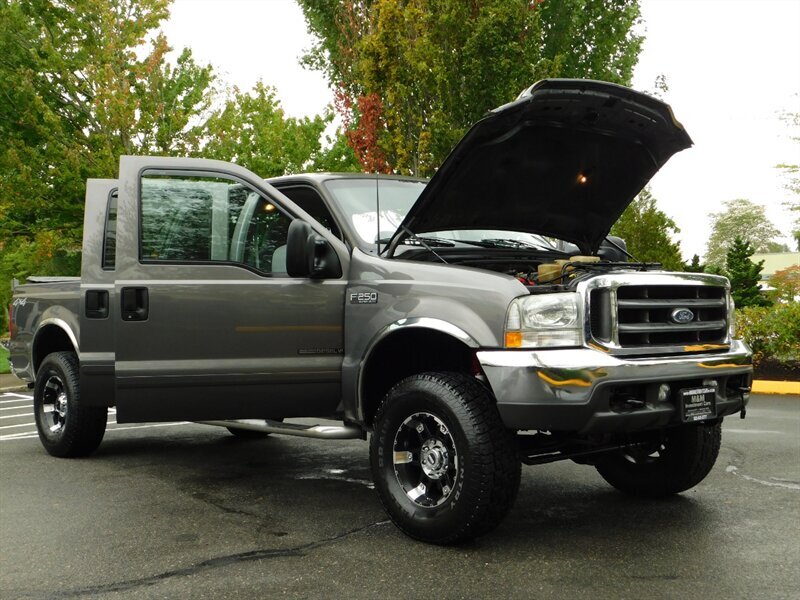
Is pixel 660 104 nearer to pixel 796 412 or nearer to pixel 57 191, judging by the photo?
pixel 796 412

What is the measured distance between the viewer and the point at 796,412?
968 cm

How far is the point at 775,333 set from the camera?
13.0 m

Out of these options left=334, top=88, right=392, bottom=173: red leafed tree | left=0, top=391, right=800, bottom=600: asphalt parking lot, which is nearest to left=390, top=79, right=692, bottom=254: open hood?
left=0, top=391, right=800, bottom=600: asphalt parking lot

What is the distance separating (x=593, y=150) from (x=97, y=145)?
1602cm

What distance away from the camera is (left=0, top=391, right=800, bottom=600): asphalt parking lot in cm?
387

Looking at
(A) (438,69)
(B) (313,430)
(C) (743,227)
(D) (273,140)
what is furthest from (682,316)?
(C) (743,227)

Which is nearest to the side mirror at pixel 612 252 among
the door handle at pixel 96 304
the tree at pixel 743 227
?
the door handle at pixel 96 304

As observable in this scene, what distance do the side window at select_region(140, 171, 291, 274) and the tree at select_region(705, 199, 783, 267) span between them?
9466 centimetres

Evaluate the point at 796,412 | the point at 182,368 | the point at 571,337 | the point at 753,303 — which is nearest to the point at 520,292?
the point at 571,337

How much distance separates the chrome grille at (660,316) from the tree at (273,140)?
18.2m

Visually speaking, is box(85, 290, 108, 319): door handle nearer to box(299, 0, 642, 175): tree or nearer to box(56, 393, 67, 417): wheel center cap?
box(56, 393, 67, 417): wheel center cap

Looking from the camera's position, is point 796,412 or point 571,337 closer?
point 571,337

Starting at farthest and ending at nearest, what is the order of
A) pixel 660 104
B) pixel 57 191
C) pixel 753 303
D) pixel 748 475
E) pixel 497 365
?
pixel 753 303 < pixel 57 191 < pixel 748 475 < pixel 660 104 < pixel 497 365

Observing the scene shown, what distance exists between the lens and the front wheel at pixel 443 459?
13.9 feet
